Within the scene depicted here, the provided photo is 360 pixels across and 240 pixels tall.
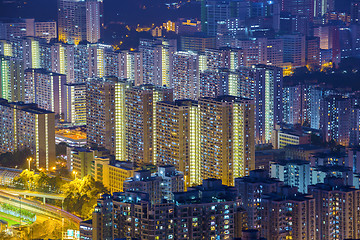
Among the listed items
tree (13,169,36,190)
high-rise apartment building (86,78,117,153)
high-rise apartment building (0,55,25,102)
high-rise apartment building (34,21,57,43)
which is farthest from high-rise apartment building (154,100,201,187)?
high-rise apartment building (34,21,57,43)

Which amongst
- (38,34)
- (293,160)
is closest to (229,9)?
(38,34)

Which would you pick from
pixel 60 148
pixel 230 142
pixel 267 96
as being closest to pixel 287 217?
pixel 230 142

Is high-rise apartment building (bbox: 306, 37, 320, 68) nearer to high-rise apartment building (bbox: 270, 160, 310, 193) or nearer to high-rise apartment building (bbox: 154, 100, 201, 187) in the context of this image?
high-rise apartment building (bbox: 154, 100, 201, 187)

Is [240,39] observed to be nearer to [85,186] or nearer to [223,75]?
[223,75]

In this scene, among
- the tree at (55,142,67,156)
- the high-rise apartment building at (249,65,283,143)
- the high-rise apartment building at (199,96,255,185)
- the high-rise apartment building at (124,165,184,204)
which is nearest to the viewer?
the high-rise apartment building at (124,165,184,204)

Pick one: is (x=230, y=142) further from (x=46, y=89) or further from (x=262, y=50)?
(x=262, y=50)

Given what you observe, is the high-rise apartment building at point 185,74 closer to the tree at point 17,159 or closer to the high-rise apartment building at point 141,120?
the high-rise apartment building at point 141,120

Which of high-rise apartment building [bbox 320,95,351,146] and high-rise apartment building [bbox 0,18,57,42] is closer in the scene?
high-rise apartment building [bbox 320,95,351,146]
